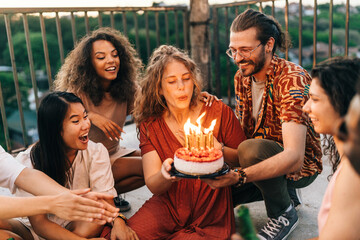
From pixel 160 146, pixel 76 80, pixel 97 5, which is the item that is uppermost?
pixel 97 5

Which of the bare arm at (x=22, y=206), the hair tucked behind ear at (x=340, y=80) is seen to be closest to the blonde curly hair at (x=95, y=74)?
the bare arm at (x=22, y=206)

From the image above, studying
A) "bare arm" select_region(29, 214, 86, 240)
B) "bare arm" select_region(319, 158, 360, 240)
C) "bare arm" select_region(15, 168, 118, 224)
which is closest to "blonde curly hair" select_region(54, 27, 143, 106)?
"bare arm" select_region(29, 214, 86, 240)

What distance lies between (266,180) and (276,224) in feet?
1.02

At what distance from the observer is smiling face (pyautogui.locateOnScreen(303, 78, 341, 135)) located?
1.64 metres

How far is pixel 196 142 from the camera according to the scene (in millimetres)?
2230

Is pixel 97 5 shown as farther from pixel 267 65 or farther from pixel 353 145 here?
pixel 353 145

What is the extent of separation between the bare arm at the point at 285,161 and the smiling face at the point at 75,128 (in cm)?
104

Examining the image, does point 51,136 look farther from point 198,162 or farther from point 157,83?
point 198,162

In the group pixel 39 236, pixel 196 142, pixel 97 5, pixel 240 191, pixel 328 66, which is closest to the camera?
pixel 328 66

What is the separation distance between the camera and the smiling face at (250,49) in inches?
109

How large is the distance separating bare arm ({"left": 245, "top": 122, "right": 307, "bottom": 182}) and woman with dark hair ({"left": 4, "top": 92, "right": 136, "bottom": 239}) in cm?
85

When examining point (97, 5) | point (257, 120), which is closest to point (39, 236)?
point (257, 120)

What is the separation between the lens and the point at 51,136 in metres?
2.48

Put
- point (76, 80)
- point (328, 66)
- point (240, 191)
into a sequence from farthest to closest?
point (76, 80) → point (240, 191) → point (328, 66)
